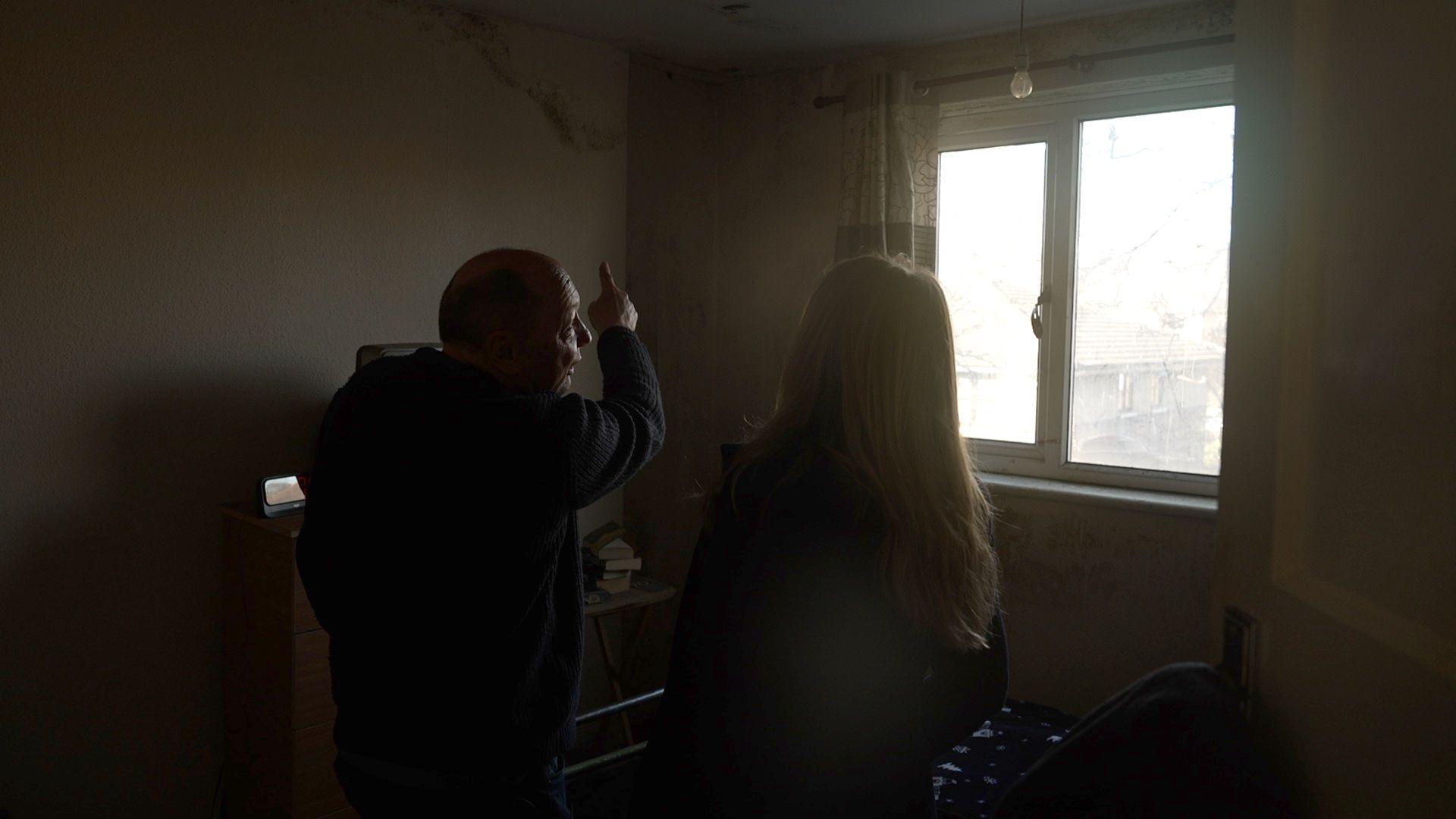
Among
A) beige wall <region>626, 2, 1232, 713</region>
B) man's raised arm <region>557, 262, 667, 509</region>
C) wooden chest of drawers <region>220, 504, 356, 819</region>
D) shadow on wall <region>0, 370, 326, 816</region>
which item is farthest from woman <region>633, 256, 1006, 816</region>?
beige wall <region>626, 2, 1232, 713</region>

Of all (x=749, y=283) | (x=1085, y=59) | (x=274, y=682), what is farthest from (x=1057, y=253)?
(x=274, y=682)

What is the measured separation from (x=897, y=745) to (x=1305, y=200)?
77 cm

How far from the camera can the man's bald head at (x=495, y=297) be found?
130 cm

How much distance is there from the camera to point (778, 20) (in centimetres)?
309

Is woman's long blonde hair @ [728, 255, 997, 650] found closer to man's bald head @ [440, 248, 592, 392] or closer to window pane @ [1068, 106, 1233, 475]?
man's bald head @ [440, 248, 592, 392]

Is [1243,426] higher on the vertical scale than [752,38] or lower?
lower

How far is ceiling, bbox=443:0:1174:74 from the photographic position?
291 cm

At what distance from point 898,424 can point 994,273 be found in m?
2.37

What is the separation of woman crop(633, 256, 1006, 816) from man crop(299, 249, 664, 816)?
0.19 m

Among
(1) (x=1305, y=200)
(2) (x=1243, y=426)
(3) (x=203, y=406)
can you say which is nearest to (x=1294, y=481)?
(2) (x=1243, y=426)

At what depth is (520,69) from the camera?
3.17 meters

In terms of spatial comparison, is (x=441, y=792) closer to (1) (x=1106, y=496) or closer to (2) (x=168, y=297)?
(2) (x=168, y=297)

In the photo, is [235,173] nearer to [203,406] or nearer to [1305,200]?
[203,406]

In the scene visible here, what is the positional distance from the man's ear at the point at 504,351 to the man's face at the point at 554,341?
0.05 ft
